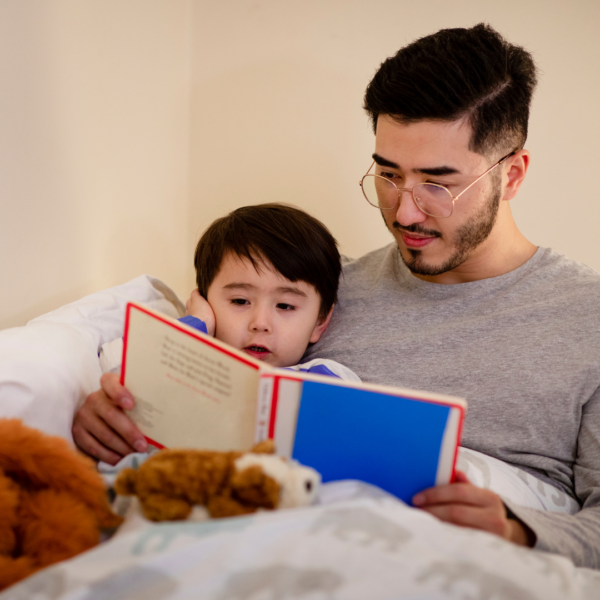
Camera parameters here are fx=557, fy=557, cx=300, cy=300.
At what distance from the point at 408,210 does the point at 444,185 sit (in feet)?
0.31

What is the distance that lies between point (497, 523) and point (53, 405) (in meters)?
0.73

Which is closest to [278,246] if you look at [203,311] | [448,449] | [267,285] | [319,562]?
[267,285]

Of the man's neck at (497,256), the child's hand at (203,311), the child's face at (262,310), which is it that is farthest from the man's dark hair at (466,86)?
the child's hand at (203,311)

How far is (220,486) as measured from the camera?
2.22 ft

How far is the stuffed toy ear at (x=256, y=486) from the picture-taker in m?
0.66

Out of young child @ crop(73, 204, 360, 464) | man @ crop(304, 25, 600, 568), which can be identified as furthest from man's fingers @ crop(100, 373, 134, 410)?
man @ crop(304, 25, 600, 568)

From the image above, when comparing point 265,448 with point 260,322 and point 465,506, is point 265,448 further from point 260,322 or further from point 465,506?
point 260,322

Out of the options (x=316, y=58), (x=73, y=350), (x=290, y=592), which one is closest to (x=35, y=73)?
(x=73, y=350)

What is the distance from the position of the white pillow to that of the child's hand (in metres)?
0.17

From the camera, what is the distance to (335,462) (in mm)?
788

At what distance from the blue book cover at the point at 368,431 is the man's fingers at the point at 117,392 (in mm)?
284

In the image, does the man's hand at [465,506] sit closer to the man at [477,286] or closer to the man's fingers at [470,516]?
the man's fingers at [470,516]

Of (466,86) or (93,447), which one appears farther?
(466,86)

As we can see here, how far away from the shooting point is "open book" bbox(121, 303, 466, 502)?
2.42ft
